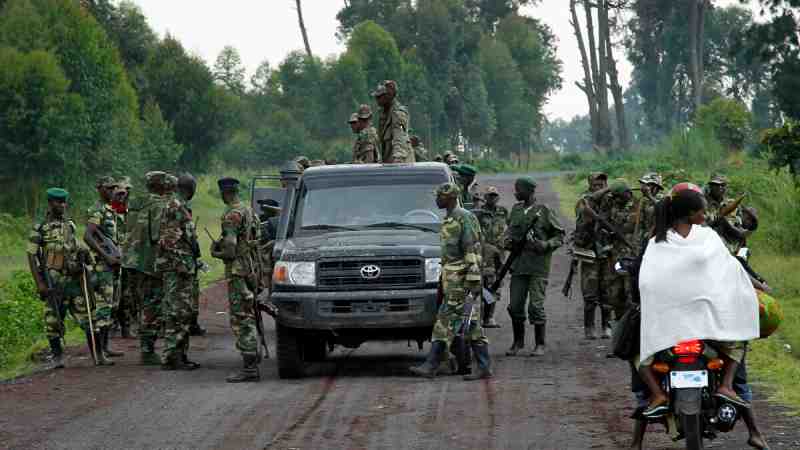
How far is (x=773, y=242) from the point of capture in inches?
1007

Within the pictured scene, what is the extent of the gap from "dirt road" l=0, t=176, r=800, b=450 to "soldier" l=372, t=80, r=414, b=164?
9.57 ft

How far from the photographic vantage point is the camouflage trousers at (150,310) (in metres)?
14.8

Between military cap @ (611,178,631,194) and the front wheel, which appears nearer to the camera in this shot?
the front wheel

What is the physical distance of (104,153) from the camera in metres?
44.5

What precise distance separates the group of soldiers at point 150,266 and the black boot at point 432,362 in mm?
1589

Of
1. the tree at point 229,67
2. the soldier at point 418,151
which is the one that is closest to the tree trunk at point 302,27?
the tree at point 229,67

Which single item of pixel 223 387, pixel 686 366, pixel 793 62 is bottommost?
pixel 223 387

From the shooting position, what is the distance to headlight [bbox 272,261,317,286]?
43.9 feet

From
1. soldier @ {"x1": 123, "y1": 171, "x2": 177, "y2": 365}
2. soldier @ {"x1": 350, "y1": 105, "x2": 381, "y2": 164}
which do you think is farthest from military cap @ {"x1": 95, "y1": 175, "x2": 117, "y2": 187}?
soldier @ {"x1": 350, "y1": 105, "x2": 381, "y2": 164}

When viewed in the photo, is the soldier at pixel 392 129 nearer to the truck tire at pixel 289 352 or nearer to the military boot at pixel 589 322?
the military boot at pixel 589 322

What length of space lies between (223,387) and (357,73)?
65828mm

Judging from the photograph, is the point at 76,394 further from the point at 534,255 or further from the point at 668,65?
the point at 668,65

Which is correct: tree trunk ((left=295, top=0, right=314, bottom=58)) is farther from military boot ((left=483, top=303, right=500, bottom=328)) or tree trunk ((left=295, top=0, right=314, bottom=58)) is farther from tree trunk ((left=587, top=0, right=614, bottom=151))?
military boot ((left=483, top=303, right=500, bottom=328))

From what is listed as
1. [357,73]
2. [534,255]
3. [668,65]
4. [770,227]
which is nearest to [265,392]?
[534,255]
